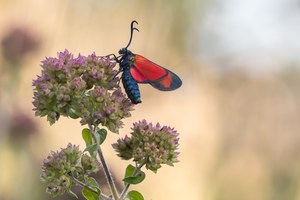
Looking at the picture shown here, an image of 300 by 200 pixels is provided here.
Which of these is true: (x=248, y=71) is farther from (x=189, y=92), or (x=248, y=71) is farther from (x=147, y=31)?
(x=147, y=31)

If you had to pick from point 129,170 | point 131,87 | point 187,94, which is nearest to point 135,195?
point 129,170

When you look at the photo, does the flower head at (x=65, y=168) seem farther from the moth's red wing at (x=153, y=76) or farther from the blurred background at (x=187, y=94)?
the blurred background at (x=187, y=94)

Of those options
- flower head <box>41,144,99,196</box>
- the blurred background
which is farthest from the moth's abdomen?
the blurred background

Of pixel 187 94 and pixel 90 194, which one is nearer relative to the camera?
pixel 90 194

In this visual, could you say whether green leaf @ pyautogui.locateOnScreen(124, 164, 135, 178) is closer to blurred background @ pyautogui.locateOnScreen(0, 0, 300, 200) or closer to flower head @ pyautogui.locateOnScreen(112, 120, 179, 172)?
flower head @ pyautogui.locateOnScreen(112, 120, 179, 172)

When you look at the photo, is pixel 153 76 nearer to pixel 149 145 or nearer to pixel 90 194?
pixel 149 145

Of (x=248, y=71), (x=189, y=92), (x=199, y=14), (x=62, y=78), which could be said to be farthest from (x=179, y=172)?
(x=62, y=78)
